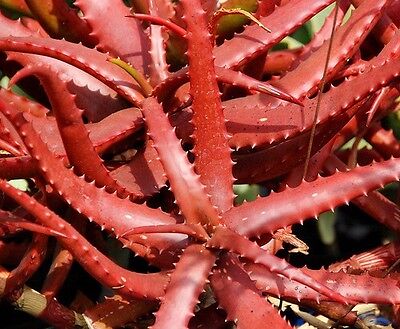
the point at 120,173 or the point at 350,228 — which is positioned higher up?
the point at 350,228

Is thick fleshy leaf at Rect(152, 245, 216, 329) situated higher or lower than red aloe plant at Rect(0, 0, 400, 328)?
lower

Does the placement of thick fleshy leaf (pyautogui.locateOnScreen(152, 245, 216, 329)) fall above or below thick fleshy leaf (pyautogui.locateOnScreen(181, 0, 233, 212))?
below

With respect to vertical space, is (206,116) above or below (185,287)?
above

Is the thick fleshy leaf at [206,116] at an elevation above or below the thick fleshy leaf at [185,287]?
above

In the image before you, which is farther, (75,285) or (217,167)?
(75,285)

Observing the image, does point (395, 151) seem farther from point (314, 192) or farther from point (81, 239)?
point (81, 239)

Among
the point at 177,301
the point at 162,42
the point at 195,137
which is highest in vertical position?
the point at 162,42

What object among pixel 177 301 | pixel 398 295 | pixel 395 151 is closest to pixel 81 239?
pixel 177 301

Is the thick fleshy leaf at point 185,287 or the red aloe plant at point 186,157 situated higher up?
the red aloe plant at point 186,157
